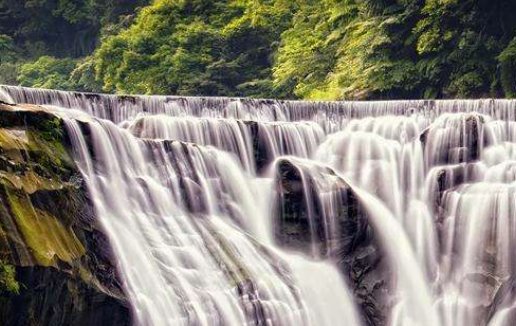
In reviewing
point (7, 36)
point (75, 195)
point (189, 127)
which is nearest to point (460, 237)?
point (189, 127)

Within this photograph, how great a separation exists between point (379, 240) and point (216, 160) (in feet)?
13.4

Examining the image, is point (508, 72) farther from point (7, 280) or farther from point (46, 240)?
point (7, 280)

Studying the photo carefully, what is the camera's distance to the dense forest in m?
27.2

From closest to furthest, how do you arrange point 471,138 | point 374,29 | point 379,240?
point 379,240, point 471,138, point 374,29

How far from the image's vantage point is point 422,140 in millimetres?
19266

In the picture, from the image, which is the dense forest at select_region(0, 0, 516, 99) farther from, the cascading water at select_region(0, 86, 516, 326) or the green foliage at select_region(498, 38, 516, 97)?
the cascading water at select_region(0, 86, 516, 326)

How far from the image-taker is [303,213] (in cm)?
1708

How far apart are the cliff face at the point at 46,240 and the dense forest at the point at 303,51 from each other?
17.2 meters

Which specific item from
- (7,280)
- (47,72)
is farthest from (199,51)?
(7,280)

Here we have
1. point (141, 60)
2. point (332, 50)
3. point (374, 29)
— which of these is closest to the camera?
point (374, 29)

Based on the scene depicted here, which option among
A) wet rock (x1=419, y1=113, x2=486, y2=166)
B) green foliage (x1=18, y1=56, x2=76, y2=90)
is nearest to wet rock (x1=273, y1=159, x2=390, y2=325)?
wet rock (x1=419, y1=113, x2=486, y2=166)

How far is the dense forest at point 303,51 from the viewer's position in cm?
2717

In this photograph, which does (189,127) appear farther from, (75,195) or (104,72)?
(104,72)

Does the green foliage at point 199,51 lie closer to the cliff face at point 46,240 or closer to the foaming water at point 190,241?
the foaming water at point 190,241
